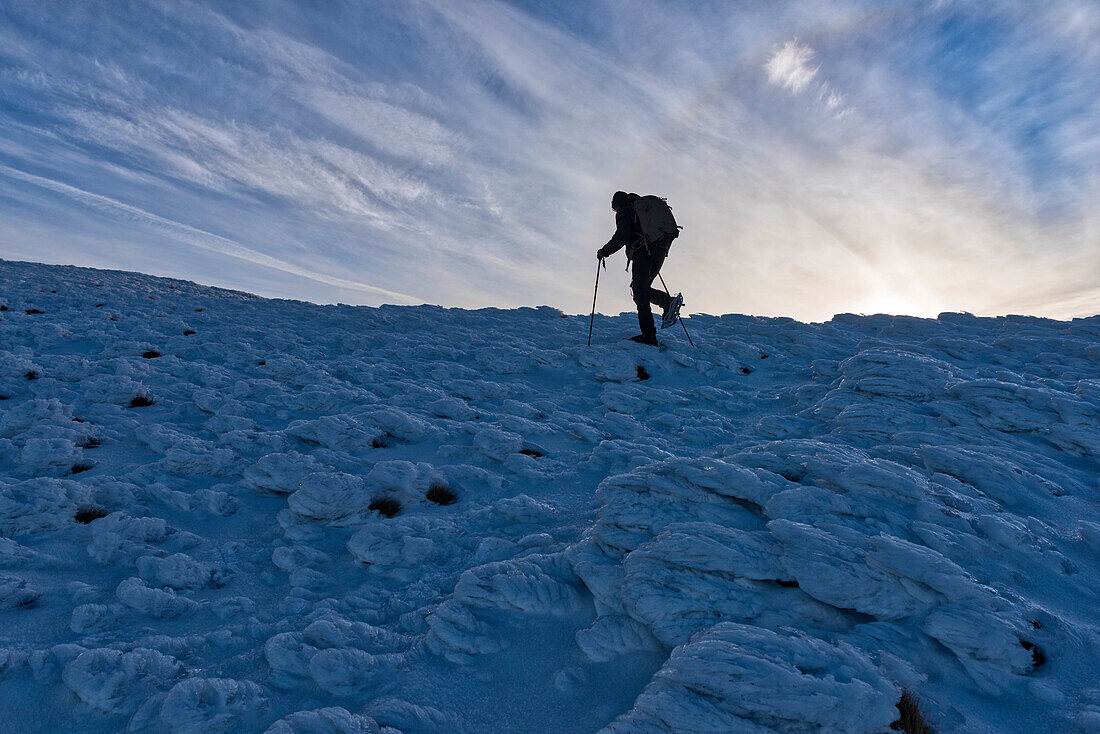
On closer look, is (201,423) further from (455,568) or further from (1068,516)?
(1068,516)

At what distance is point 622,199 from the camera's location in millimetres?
14367

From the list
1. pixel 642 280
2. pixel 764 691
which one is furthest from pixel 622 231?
pixel 764 691

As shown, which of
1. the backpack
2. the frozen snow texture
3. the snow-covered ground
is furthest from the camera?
the backpack

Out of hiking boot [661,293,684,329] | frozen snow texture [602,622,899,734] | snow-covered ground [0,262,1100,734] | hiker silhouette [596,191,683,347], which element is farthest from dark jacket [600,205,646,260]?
frozen snow texture [602,622,899,734]

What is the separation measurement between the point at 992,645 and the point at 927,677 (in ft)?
1.94

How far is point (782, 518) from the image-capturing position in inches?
195

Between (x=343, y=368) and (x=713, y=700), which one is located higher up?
(x=343, y=368)

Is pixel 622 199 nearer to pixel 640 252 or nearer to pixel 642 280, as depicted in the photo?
pixel 640 252

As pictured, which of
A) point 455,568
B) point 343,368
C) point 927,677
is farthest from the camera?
point 343,368

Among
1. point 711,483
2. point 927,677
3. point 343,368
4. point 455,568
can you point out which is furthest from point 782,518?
point 343,368

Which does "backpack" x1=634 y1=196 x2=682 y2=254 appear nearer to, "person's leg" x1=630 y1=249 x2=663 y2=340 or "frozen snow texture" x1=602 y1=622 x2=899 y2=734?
"person's leg" x1=630 y1=249 x2=663 y2=340

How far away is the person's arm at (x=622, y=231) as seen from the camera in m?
14.3

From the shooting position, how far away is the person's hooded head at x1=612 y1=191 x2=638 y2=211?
14320mm

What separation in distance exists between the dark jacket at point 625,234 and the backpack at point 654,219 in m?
0.16
